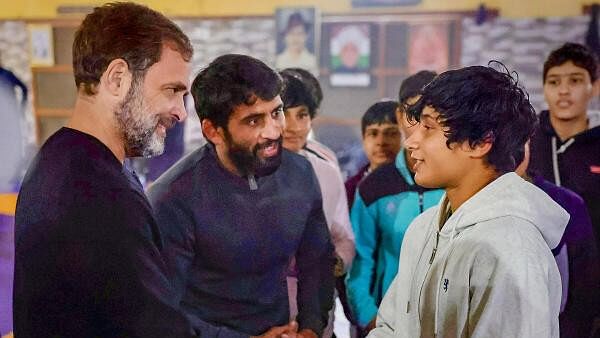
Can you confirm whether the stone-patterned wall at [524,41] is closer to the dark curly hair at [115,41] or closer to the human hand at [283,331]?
the human hand at [283,331]

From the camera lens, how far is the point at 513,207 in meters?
1.13

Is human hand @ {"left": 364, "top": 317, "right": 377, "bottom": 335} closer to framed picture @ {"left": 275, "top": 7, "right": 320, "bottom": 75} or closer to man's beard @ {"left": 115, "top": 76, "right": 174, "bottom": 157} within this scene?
man's beard @ {"left": 115, "top": 76, "right": 174, "bottom": 157}

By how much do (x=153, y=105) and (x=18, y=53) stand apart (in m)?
5.13

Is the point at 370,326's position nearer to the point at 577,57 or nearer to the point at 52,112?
the point at 577,57

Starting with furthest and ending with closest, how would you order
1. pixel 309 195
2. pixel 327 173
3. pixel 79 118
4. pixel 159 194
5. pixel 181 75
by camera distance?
pixel 327 173 → pixel 309 195 → pixel 159 194 → pixel 181 75 → pixel 79 118

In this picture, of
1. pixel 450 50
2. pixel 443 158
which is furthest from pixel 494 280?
pixel 450 50

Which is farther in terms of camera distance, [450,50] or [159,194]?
[450,50]

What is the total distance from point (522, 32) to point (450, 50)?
614 millimetres

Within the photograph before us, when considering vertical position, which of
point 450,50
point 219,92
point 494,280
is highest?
point 450,50

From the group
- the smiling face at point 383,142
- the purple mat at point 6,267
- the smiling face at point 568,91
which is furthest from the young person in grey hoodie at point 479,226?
the purple mat at point 6,267

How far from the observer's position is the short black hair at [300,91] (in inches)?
86.9

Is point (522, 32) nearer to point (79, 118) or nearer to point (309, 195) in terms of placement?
point (309, 195)

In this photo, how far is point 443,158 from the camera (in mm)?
1252

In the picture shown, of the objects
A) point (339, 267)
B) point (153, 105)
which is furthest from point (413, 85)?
point (153, 105)
